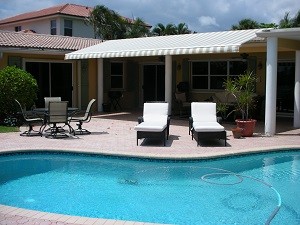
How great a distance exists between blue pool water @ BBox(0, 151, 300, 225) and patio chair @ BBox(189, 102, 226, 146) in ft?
6.02

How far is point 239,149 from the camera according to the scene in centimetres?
1527

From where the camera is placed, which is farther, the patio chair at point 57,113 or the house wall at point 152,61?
the house wall at point 152,61

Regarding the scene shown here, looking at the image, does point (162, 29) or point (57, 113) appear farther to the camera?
point (162, 29)

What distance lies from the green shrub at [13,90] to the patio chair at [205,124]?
32.4 feet

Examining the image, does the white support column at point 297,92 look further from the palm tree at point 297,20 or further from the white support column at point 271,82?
the palm tree at point 297,20

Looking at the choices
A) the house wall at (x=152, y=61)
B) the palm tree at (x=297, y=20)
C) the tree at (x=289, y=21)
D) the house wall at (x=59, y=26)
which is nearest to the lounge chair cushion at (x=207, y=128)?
the house wall at (x=152, y=61)

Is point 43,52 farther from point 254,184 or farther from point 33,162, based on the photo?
point 254,184

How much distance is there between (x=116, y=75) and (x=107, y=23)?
707 inches

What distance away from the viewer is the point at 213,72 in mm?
30125

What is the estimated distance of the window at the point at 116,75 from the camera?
33531 millimetres

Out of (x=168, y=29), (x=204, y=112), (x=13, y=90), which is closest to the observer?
(x=204, y=112)

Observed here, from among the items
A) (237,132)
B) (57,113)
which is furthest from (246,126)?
(57,113)

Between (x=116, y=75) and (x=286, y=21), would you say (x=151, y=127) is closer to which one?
(x=116, y=75)

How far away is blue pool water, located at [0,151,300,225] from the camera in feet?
31.1
